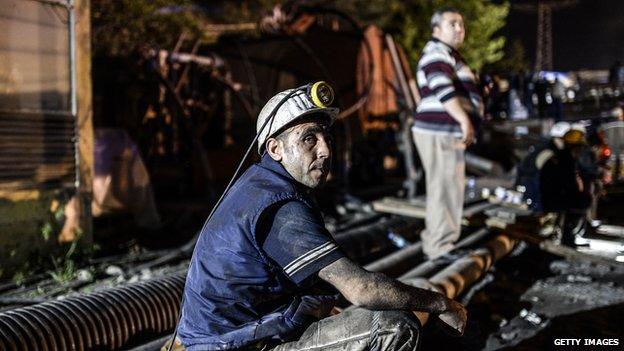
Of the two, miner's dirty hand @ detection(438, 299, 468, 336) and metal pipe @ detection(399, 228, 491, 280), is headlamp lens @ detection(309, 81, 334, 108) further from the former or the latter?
metal pipe @ detection(399, 228, 491, 280)

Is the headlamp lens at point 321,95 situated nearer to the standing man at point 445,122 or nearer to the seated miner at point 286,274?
the seated miner at point 286,274

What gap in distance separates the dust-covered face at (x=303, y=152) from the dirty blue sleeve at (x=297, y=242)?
23 centimetres

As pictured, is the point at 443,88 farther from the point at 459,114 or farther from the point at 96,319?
the point at 96,319

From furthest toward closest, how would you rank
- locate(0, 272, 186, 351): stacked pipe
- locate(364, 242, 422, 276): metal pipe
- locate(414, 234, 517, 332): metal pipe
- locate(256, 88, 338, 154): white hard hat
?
locate(364, 242, 422, 276): metal pipe
locate(414, 234, 517, 332): metal pipe
locate(0, 272, 186, 351): stacked pipe
locate(256, 88, 338, 154): white hard hat

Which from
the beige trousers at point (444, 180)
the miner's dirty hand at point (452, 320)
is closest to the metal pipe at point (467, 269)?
the beige trousers at point (444, 180)

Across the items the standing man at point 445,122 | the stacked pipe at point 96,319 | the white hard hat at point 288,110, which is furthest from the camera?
the standing man at point 445,122

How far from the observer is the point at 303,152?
234 cm

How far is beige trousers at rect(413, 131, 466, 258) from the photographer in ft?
15.5

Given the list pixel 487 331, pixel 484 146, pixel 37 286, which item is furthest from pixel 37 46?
pixel 484 146

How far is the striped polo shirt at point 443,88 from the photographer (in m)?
4.54

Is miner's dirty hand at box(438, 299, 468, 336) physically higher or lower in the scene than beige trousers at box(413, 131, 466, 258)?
lower

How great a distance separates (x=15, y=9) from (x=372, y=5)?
45.3ft

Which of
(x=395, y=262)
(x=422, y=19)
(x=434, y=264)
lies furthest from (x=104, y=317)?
(x=422, y=19)

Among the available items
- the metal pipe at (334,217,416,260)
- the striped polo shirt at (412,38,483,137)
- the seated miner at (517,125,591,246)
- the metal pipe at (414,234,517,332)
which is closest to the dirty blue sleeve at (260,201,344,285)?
the metal pipe at (414,234,517,332)
